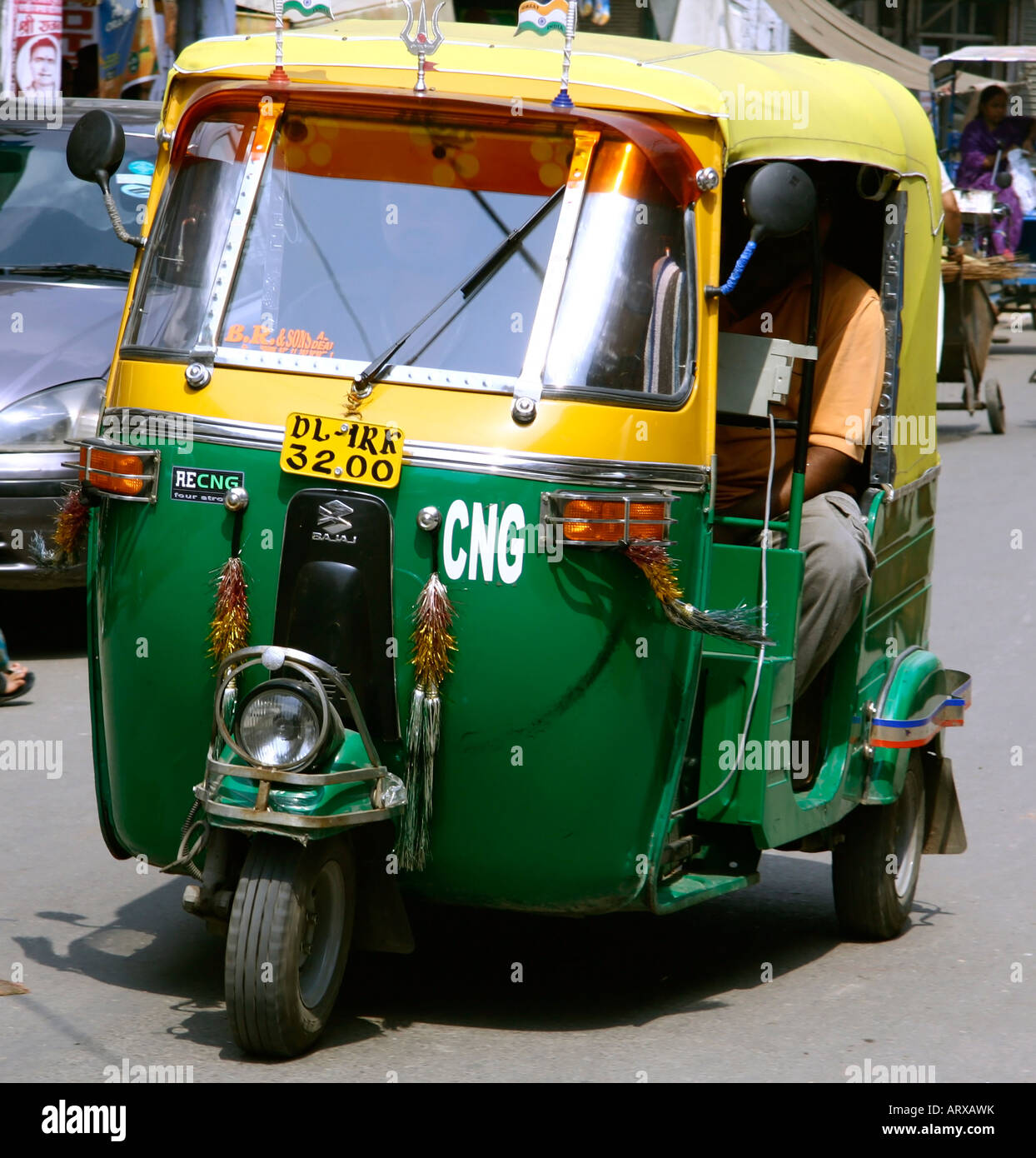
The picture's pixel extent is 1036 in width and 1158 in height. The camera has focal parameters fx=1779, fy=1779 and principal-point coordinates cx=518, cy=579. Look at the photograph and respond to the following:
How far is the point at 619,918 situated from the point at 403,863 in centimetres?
134

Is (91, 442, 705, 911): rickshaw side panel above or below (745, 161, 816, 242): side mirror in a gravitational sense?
below

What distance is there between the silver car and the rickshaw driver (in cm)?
312

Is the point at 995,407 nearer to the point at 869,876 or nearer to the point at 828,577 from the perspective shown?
the point at 869,876

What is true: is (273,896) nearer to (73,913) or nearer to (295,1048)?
(295,1048)

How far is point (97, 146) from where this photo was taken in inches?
183

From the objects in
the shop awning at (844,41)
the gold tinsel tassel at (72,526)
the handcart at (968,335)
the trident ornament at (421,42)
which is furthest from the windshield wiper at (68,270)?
the shop awning at (844,41)

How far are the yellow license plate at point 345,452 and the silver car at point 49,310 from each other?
3153 millimetres

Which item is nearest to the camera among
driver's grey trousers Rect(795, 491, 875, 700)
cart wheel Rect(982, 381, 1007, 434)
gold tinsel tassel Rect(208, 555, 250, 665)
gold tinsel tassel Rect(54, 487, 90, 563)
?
gold tinsel tassel Rect(208, 555, 250, 665)

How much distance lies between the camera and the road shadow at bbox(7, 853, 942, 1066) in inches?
173

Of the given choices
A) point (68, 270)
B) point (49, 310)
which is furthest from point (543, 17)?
point (68, 270)

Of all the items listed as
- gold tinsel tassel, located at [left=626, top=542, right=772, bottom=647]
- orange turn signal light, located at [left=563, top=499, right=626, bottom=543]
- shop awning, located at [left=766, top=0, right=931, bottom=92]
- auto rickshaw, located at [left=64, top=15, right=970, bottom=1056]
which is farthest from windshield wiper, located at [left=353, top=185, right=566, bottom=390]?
shop awning, located at [left=766, top=0, right=931, bottom=92]

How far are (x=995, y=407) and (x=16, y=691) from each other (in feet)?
34.6

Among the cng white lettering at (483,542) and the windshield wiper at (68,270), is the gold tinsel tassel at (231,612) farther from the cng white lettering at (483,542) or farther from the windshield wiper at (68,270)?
the windshield wiper at (68,270)

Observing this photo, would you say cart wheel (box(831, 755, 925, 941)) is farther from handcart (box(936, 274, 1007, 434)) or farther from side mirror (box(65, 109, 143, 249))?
handcart (box(936, 274, 1007, 434))
